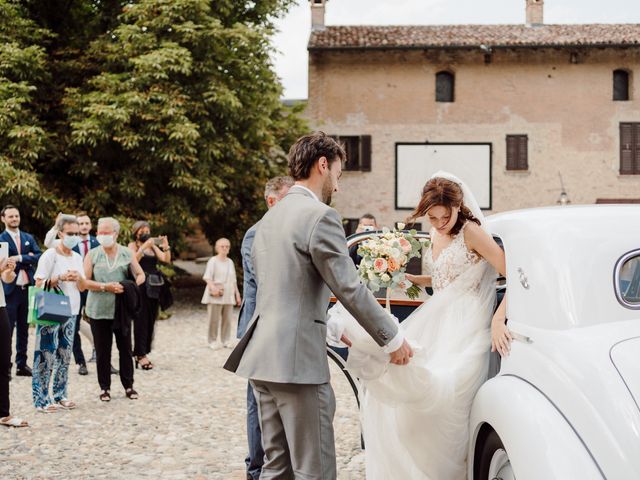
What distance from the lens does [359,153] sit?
104 feet

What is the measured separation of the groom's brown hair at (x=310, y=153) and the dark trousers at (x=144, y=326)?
7.49m

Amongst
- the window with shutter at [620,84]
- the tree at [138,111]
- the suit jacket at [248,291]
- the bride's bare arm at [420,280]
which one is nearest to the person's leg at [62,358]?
the suit jacket at [248,291]

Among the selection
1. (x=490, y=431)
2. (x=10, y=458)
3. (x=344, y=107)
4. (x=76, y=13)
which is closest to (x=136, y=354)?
(x=10, y=458)

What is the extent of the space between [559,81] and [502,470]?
30564mm

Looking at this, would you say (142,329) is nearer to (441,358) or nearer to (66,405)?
(66,405)

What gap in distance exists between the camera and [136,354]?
35.6 feet

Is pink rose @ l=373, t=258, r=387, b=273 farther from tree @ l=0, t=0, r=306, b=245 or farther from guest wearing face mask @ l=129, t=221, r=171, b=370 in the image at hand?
tree @ l=0, t=0, r=306, b=245

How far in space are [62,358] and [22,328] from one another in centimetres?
287

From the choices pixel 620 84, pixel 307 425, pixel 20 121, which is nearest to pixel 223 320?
pixel 20 121

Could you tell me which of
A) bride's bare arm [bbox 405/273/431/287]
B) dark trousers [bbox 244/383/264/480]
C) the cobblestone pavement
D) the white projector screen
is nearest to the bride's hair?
bride's bare arm [bbox 405/273/431/287]

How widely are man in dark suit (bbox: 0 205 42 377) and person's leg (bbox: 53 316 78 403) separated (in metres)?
2.43

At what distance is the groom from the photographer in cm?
Result: 322

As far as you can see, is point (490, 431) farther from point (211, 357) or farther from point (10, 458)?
point (211, 357)

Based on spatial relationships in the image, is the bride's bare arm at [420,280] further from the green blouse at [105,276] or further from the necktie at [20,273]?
the necktie at [20,273]
